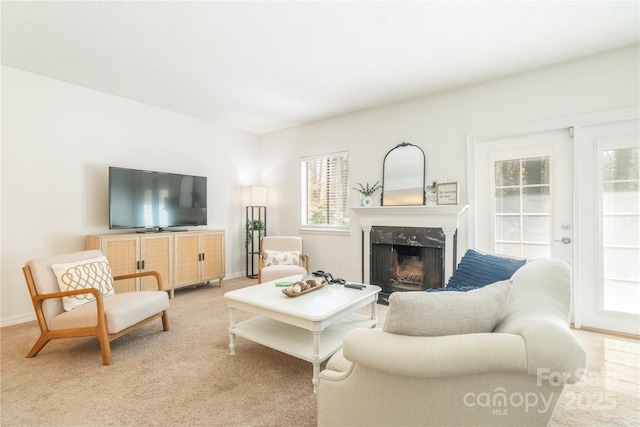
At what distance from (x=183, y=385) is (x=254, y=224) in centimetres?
329

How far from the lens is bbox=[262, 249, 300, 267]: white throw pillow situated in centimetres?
422

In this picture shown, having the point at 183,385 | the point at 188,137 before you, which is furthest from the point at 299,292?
the point at 188,137

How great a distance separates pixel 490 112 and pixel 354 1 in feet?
6.88

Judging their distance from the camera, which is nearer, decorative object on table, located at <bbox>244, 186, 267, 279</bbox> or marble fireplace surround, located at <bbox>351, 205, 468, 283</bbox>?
marble fireplace surround, located at <bbox>351, 205, 468, 283</bbox>

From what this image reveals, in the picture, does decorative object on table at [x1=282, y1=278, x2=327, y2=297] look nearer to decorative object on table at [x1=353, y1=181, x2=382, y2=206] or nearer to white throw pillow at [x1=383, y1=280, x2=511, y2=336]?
white throw pillow at [x1=383, y1=280, x2=511, y2=336]

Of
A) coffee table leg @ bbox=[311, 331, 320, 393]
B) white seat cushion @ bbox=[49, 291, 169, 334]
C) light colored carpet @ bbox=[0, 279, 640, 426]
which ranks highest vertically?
white seat cushion @ bbox=[49, 291, 169, 334]

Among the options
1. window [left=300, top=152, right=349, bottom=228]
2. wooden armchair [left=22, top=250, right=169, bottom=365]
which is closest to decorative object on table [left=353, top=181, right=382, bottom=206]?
window [left=300, top=152, right=349, bottom=228]

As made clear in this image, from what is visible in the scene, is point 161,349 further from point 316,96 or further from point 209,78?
point 316,96

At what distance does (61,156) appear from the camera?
3.35 m

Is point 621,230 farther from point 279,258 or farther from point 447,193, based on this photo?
point 279,258

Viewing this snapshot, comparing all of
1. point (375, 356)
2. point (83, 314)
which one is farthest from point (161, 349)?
point (375, 356)

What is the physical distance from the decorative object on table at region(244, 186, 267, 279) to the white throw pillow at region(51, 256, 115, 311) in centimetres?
252

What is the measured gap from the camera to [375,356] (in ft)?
3.36

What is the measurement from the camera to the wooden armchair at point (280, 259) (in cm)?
385
